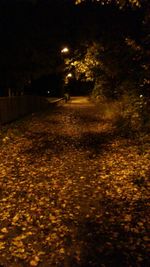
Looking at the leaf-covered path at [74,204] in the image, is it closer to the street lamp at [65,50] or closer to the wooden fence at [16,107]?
the wooden fence at [16,107]

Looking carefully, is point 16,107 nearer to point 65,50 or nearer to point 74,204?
point 65,50

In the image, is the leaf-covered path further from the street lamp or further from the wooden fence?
the street lamp

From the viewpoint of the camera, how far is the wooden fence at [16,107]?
2089 centimetres

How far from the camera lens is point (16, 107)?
24094 millimetres

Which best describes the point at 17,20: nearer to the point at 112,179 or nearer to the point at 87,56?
the point at 87,56

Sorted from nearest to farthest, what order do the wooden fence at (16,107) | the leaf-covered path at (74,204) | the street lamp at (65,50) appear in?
the leaf-covered path at (74,204), the wooden fence at (16,107), the street lamp at (65,50)

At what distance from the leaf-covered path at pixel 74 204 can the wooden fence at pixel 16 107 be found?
606 centimetres

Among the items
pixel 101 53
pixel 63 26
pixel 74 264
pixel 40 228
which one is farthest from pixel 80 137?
pixel 63 26

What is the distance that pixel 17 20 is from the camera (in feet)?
91.4

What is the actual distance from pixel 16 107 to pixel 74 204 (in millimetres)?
16909

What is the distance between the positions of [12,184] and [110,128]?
11026 mm

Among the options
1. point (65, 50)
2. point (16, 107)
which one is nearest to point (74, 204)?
point (16, 107)

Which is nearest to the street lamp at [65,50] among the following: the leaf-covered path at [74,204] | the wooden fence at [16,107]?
the wooden fence at [16,107]

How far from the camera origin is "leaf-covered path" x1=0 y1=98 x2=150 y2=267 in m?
5.68
